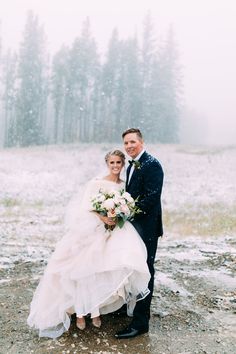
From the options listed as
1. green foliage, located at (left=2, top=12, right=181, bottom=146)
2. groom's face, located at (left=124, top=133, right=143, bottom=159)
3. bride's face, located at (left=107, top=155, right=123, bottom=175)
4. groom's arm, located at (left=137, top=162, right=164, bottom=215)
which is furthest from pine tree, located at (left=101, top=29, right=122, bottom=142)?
groom's arm, located at (left=137, top=162, right=164, bottom=215)

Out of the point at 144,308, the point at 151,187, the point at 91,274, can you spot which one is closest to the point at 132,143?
the point at 151,187

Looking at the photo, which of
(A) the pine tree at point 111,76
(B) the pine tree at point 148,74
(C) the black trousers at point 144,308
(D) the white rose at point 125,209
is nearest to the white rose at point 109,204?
(D) the white rose at point 125,209

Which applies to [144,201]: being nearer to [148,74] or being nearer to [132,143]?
[132,143]

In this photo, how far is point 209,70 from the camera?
14350cm

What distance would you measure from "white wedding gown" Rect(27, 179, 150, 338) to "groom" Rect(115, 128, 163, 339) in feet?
0.61

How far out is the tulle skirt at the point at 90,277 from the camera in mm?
5926

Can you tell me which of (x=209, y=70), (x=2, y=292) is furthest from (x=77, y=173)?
(x=209, y=70)

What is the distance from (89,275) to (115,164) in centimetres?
175

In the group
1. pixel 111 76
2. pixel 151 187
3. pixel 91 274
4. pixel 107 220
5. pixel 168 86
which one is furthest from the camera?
pixel 168 86

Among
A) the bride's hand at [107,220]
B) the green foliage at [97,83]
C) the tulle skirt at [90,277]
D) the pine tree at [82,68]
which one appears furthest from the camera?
the pine tree at [82,68]

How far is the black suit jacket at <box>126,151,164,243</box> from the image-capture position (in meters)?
6.19

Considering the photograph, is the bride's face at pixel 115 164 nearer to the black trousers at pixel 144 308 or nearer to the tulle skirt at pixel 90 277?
the tulle skirt at pixel 90 277

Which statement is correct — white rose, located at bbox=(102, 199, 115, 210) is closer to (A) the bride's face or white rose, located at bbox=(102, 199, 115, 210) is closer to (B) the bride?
(B) the bride

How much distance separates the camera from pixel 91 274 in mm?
5988
